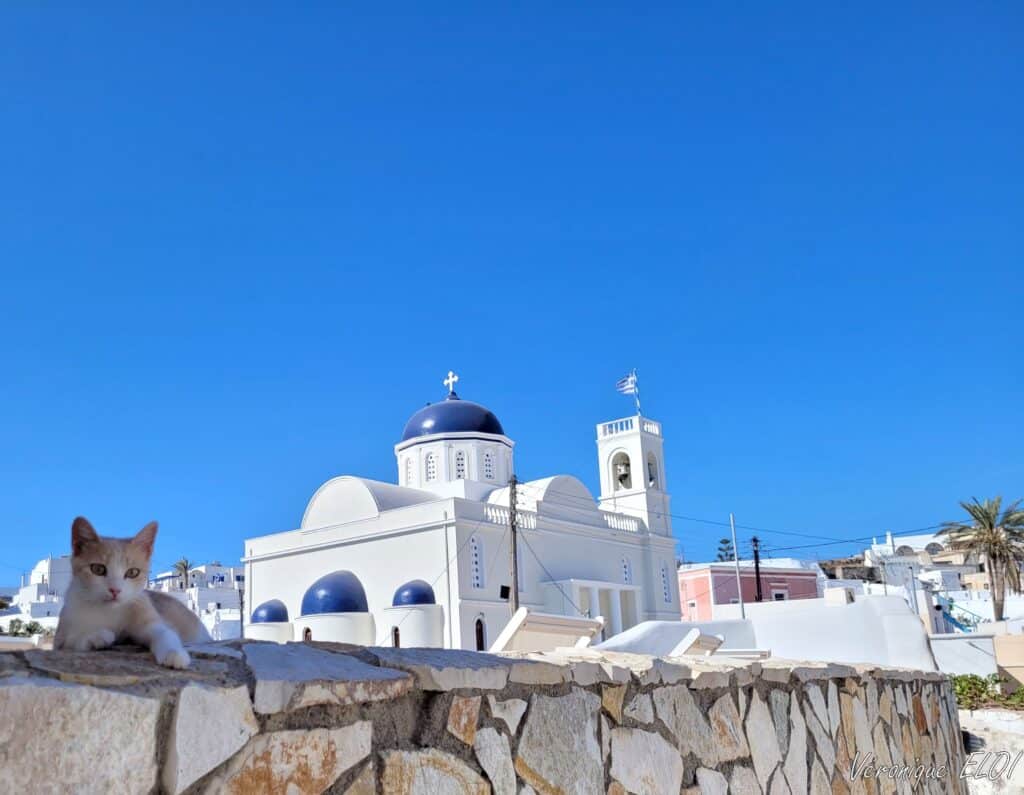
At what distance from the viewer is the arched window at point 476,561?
2930 centimetres

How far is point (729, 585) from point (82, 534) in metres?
45.9

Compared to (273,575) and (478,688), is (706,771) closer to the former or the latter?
(478,688)

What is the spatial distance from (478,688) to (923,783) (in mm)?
4096

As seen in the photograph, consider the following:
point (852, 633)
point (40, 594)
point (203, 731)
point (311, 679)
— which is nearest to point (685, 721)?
point (311, 679)

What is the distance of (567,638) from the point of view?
25.5 ft

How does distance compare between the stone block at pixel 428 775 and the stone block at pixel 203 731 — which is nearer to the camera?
the stone block at pixel 203 731

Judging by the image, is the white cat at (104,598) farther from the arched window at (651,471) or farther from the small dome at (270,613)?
the arched window at (651,471)

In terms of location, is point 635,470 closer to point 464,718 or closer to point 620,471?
point 620,471

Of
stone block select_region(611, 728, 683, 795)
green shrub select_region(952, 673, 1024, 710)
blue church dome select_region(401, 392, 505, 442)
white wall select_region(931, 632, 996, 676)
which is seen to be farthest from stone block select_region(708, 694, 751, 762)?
blue church dome select_region(401, 392, 505, 442)

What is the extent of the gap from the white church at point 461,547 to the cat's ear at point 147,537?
24428 mm

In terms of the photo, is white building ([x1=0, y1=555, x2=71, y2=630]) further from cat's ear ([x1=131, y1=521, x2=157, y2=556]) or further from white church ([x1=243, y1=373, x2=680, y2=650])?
cat's ear ([x1=131, y1=521, x2=157, y2=556])

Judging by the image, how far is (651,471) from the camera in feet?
127

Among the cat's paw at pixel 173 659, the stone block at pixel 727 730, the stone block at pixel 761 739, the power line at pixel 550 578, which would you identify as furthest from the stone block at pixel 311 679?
the power line at pixel 550 578

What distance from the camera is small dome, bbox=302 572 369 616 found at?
92.1 ft
